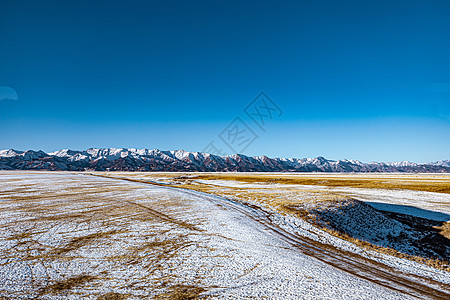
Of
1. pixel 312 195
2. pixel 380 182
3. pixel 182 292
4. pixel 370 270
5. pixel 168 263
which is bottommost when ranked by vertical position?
pixel 370 270

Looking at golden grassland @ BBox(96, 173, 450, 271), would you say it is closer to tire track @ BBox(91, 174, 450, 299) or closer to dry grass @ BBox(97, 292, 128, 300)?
tire track @ BBox(91, 174, 450, 299)

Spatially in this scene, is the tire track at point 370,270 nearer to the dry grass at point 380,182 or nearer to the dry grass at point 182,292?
the dry grass at point 182,292

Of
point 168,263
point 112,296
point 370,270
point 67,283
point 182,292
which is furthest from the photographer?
point 370,270

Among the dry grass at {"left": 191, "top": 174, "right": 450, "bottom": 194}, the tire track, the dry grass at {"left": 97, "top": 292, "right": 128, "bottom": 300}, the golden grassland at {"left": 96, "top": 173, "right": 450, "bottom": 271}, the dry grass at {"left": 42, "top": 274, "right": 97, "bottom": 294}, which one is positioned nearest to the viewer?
the dry grass at {"left": 97, "top": 292, "right": 128, "bottom": 300}

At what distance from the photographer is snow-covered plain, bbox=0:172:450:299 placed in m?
8.73

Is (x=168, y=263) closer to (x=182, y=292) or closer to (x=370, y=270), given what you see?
(x=182, y=292)

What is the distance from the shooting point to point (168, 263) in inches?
442

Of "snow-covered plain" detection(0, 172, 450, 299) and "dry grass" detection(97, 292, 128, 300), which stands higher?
"dry grass" detection(97, 292, 128, 300)

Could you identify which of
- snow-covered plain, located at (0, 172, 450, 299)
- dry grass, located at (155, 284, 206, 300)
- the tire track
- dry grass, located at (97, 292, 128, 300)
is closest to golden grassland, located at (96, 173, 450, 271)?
snow-covered plain, located at (0, 172, 450, 299)

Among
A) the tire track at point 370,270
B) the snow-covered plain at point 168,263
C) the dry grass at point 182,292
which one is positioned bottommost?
the tire track at point 370,270

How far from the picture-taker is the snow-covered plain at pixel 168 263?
873 centimetres

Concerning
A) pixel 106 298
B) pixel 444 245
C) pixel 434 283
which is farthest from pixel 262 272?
pixel 444 245

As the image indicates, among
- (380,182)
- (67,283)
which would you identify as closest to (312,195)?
(67,283)

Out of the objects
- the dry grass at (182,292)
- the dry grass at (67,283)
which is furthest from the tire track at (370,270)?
the dry grass at (67,283)
